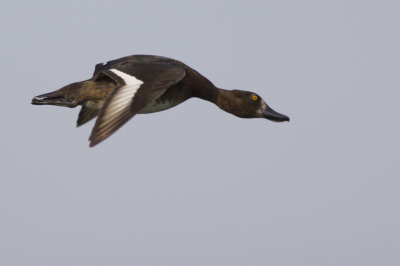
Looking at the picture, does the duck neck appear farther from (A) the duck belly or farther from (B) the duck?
(A) the duck belly

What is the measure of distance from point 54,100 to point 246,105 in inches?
128

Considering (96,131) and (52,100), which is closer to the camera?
(96,131)

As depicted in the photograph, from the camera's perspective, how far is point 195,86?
1242 centimetres

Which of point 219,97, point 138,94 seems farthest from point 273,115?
point 138,94

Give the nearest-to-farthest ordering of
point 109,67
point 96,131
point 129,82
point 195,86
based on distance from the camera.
Result: 1. point 96,131
2. point 129,82
3. point 109,67
4. point 195,86

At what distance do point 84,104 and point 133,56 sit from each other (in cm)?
111

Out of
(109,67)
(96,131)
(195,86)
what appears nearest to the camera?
(96,131)

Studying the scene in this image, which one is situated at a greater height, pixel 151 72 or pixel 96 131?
pixel 151 72

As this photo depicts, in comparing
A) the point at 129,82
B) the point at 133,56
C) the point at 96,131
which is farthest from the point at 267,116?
the point at 96,131

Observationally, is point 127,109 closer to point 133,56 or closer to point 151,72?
point 151,72

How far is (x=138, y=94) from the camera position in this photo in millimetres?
10047

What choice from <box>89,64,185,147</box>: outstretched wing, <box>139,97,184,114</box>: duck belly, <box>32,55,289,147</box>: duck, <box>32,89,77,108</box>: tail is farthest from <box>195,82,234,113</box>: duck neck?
<box>32,89,77,108</box>: tail

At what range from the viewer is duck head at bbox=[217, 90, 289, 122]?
13.0 meters

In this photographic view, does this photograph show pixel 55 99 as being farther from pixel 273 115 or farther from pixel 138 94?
pixel 273 115
